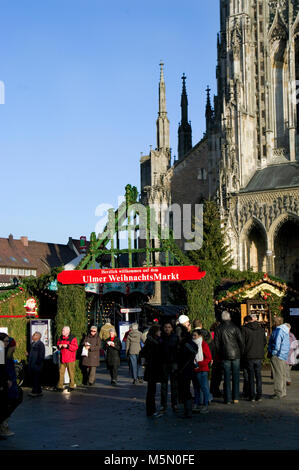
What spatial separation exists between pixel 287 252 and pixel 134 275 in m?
28.0

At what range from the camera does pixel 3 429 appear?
9969mm

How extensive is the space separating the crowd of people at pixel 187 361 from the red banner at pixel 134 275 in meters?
1.46

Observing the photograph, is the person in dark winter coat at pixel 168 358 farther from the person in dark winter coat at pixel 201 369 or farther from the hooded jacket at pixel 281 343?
the hooded jacket at pixel 281 343

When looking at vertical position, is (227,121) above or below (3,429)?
above

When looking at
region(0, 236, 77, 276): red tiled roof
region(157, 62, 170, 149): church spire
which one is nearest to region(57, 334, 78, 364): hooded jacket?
region(157, 62, 170, 149): church spire

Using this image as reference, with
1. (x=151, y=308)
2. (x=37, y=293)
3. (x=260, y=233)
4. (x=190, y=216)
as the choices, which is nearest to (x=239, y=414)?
(x=37, y=293)

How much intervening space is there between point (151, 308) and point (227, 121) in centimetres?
2154

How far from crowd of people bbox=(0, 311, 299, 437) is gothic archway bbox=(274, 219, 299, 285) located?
2776cm

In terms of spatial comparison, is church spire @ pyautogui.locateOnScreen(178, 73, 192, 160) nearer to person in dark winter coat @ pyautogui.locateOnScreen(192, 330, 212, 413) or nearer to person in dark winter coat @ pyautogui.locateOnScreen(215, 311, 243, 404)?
person in dark winter coat @ pyautogui.locateOnScreen(215, 311, 243, 404)

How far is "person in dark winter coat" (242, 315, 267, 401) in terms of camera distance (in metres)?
13.6

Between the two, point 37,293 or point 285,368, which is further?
point 37,293

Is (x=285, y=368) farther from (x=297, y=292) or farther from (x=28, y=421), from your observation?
(x=297, y=292)

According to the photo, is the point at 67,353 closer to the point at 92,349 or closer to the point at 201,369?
the point at 92,349

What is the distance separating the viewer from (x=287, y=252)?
145 ft
